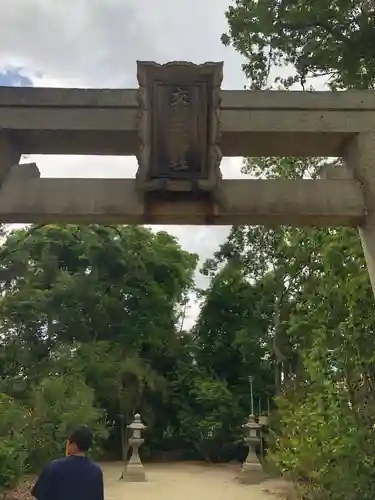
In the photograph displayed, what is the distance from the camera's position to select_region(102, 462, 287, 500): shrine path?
1099 cm

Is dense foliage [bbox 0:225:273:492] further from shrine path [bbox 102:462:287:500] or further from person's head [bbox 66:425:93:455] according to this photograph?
person's head [bbox 66:425:93:455]

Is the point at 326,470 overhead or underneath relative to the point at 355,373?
underneath

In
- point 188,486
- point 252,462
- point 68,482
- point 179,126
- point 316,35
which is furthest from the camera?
point 252,462

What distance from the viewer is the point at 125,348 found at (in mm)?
18219

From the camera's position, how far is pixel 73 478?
321 cm

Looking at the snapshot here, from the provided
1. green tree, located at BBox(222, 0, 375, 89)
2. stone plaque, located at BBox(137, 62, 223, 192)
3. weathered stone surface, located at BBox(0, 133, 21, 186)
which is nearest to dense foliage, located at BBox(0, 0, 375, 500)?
green tree, located at BBox(222, 0, 375, 89)

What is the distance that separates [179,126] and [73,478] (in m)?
2.61

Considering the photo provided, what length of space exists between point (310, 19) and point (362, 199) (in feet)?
13.7

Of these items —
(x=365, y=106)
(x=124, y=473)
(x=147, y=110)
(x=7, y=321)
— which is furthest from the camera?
(x=7, y=321)

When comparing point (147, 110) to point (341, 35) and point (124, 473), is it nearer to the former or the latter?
point (341, 35)

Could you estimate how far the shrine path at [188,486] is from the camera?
36.1ft

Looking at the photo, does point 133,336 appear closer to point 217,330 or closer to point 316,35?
point 217,330

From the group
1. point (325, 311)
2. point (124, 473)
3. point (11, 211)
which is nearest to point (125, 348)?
point (124, 473)

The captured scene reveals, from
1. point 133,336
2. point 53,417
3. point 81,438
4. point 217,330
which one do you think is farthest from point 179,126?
point 217,330
